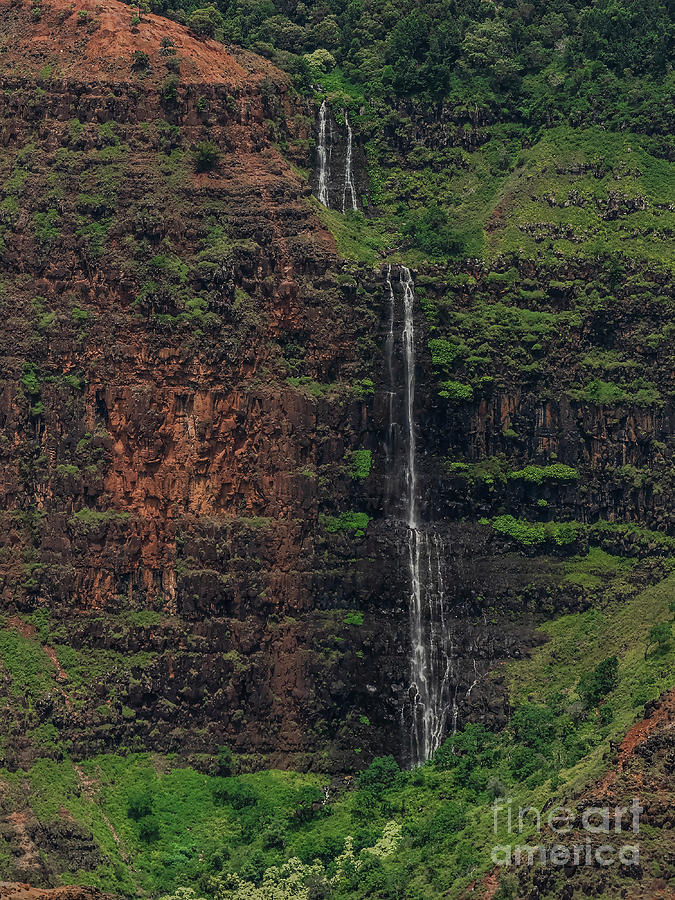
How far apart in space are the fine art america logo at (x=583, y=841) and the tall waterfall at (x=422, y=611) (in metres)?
14.0

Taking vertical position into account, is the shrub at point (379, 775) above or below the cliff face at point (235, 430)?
below

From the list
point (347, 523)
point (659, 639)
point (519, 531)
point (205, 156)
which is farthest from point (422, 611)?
point (205, 156)

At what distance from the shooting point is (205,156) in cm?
8388

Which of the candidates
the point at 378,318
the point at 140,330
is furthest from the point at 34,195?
the point at 378,318

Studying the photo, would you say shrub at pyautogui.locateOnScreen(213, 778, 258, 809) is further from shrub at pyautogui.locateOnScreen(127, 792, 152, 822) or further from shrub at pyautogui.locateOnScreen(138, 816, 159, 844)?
shrub at pyautogui.locateOnScreen(138, 816, 159, 844)

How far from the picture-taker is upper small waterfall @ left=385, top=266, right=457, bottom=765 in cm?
8044

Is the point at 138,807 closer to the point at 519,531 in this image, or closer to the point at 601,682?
the point at 601,682

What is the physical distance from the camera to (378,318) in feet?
277

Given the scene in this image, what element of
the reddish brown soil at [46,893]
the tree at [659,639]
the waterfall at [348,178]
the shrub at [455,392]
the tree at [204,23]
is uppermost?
the tree at [204,23]

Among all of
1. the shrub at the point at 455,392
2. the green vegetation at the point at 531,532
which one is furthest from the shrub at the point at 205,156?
the green vegetation at the point at 531,532

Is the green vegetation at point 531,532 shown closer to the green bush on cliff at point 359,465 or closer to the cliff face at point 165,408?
the green bush on cliff at point 359,465

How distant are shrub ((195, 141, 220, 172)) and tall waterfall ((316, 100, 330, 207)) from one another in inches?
307

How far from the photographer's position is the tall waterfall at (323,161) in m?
91.4

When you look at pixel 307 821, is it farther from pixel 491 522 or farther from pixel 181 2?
pixel 181 2
